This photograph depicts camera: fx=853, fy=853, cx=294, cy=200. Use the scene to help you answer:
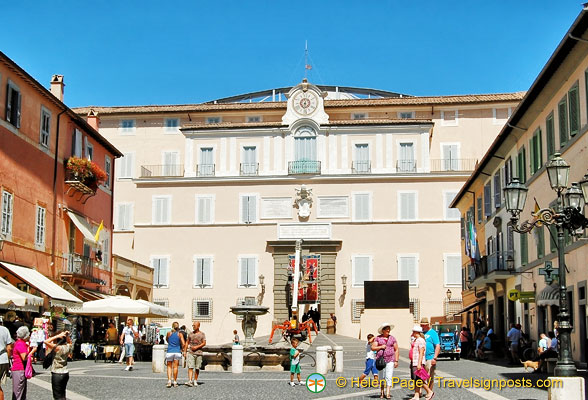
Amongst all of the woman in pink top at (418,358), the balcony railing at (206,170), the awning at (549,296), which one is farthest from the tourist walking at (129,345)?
the balcony railing at (206,170)

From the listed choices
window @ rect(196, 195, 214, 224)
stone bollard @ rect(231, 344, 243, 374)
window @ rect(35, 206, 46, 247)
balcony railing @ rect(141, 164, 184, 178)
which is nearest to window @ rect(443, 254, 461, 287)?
window @ rect(196, 195, 214, 224)

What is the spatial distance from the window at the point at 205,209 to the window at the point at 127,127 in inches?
349

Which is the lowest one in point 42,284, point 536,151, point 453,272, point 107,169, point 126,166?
point 42,284

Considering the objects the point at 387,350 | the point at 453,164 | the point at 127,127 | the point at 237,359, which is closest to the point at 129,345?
the point at 237,359

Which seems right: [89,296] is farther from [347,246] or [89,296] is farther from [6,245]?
[347,246]

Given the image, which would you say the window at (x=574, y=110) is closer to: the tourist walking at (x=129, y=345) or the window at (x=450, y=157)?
the tourist walking at (x=129, y=345)

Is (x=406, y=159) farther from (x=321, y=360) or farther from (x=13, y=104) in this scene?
(x=321, y=360)

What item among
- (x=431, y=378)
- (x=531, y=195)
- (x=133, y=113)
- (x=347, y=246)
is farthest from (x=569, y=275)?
(x=133, y=113)

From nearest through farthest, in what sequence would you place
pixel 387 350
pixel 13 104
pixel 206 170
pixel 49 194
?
pixel 387 350, pixel 13 104, pixel 49 194, pixel 206 170

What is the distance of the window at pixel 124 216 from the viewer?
184ft

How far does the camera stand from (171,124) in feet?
196

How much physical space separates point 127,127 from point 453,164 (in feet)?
74.4

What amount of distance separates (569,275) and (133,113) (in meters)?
39.9

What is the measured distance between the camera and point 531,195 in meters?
30.7
